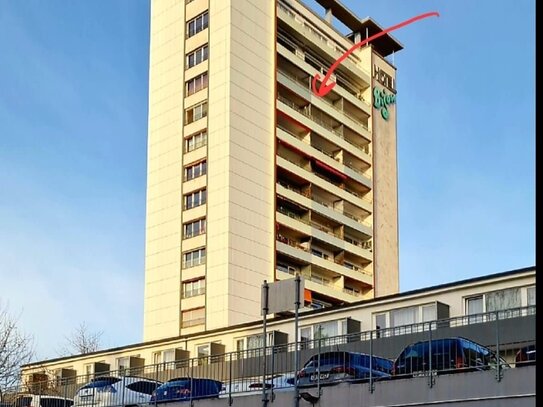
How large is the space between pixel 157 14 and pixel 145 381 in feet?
185

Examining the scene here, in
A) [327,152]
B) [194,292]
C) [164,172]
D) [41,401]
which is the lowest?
[41,401]

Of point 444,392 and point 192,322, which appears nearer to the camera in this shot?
point 444,392

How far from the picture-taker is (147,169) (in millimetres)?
74625

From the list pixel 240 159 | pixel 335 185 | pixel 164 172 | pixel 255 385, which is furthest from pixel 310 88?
pixel 255 385

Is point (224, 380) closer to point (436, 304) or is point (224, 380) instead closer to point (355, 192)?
point (436, 304)

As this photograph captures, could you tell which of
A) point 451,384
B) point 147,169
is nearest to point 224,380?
point 451,384

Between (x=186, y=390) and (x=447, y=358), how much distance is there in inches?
288

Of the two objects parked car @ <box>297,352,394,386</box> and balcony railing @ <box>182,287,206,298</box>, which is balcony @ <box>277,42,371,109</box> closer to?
balcony railing @ <box>182,287,206,298</box>

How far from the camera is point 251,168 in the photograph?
69.9 meters

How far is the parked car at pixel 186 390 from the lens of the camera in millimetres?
22938

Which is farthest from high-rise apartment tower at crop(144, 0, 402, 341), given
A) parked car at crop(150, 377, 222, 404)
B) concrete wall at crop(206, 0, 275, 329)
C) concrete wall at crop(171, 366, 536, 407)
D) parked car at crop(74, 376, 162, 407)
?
concrete wall at crop(171, 366, 536, 407)

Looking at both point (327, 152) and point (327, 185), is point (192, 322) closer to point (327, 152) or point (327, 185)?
point (327, 185)

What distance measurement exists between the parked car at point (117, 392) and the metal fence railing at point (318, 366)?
3cm

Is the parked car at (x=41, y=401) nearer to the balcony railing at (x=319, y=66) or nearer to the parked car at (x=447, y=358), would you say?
the parked car at (x=447, y=358)
